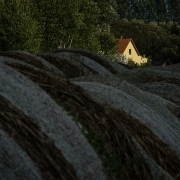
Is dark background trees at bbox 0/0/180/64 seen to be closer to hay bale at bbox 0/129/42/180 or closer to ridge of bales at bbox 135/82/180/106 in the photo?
ridge of bales at bbox 135/82/180/106

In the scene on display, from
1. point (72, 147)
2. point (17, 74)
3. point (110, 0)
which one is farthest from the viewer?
point (110, 0)

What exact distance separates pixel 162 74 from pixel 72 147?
21.9 ft

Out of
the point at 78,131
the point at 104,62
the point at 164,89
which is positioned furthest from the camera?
the point at 104,62

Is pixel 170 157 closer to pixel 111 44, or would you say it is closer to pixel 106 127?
pixel 106 127

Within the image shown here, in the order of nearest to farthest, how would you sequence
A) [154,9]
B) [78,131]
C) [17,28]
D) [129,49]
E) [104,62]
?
1. [78,131]
2. [104,62]
3. [17,28]
4. [129,49]
5. [154,9]

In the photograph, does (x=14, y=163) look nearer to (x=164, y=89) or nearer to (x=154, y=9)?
(x=164, y=89)

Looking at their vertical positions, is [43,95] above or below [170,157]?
above

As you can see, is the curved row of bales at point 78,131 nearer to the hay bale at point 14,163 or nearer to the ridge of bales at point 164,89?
the hay bale at point 14,163

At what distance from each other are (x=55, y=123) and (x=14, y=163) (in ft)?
2.16

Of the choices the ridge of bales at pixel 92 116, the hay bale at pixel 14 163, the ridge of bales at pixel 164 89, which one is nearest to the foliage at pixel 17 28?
the ridge of bales at pixel 164 89

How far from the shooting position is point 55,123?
552 centimetres

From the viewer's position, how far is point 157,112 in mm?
7816

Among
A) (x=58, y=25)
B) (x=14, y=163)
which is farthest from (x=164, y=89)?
(x=58, y=25)

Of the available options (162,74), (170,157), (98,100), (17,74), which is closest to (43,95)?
(17,74)
